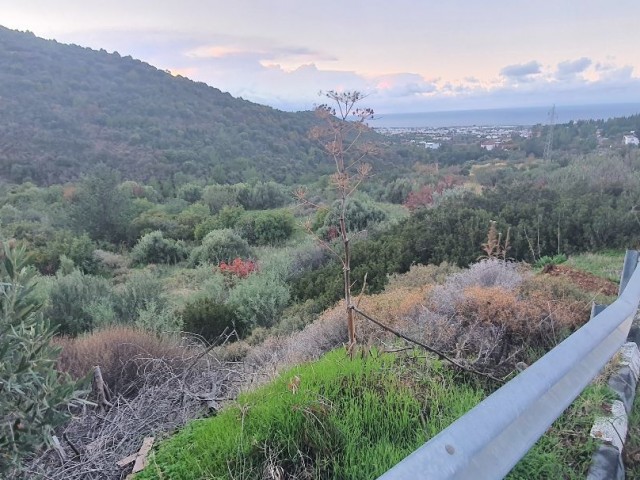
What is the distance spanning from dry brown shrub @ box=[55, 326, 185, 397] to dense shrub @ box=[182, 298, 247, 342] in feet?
10.9

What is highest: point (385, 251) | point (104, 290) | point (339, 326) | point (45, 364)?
point (45, 364)

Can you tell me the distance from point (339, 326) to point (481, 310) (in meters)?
1.61

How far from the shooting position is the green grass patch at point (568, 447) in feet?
6.75

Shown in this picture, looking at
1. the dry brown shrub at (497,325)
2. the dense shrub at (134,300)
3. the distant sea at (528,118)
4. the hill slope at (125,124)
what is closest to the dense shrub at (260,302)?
the dense shrub at (134,300)

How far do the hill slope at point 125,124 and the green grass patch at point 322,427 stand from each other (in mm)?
43608

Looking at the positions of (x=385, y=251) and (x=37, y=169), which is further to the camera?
(x=37, y=169)

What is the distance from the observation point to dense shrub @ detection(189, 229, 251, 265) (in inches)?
683

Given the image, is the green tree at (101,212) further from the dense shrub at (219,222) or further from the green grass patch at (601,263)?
the green grass patch at (601,263)

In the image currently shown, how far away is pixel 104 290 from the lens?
11.0 m

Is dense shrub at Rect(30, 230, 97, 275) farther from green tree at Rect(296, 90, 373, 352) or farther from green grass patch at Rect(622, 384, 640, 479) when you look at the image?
green grass patch at Rect(622, 384, 640, 479)

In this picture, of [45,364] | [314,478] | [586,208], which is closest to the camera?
[45,364]

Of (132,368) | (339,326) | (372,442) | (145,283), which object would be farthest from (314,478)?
(145,283)

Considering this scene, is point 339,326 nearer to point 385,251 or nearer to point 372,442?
point 372,442

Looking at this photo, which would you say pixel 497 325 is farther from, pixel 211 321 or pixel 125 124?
pixel 125 124
